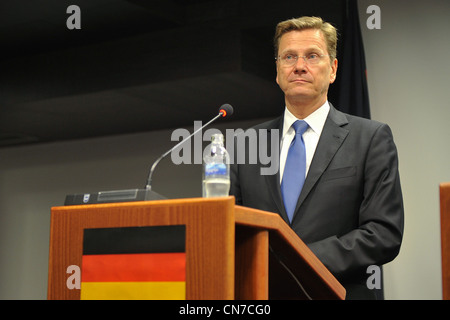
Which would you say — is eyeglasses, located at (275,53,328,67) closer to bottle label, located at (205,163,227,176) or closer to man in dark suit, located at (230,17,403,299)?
man in dark suit, located at (230,17,403,299)

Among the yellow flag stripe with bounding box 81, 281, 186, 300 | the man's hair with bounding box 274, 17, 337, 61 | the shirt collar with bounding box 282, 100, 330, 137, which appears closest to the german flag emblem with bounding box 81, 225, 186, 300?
the yellow flag stripe with bounding box 81, 281, 186, 300

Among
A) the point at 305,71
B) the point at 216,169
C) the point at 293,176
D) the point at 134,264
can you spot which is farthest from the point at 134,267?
the point at 305,71

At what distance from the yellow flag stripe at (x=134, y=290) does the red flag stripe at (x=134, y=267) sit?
0.01 metres

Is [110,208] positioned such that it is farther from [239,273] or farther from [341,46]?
[341,46]

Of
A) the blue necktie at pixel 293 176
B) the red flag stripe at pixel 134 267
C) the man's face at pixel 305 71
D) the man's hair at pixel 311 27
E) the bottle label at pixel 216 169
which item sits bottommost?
the red flag stripe at pixel 134 267

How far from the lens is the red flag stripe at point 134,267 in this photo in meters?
1.37

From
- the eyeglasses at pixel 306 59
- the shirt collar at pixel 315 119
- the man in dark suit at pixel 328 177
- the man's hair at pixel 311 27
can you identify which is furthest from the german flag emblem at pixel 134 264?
the man's hair at pixel 311 27

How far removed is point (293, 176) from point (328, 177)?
122 millimetres

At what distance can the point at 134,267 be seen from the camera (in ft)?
4.70

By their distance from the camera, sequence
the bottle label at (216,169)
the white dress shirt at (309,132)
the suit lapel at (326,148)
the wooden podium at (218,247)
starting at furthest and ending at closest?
the white dress shirt at (309,132) < the suit lapel at (326,148) < the bottle label at (216,169) < the wooden podium at (218,247)

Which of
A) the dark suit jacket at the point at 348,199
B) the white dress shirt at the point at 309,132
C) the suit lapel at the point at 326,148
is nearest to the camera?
the dark suit jacket at the point at 348,199

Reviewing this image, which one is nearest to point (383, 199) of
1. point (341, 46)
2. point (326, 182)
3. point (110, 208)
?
point (326, 182)

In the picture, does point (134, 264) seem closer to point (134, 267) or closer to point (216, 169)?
point (134, 267)

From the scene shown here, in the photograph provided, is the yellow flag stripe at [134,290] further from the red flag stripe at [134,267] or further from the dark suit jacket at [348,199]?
the dark suit jacket at [348,199]
